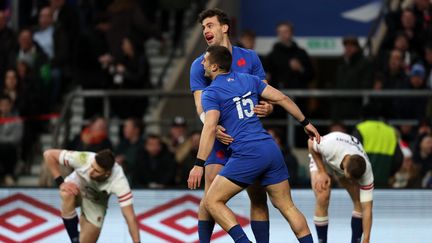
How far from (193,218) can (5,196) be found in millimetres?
2153

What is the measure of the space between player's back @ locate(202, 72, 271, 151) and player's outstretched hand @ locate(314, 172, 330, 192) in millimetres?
1983

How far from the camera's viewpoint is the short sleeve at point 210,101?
1330cm

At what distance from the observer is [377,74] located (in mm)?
19984

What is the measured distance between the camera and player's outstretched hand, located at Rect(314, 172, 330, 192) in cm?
1541

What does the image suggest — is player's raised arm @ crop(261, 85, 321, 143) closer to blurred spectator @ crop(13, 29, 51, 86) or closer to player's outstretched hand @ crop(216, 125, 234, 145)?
player's outstretched hand @ crop(216, 125, 234, 145)

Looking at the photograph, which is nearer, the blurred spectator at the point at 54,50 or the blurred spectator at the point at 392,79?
the blurred spectator at the point at 392,79

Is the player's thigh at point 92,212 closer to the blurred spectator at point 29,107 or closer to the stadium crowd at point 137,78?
the stadium crowd at point 137,78

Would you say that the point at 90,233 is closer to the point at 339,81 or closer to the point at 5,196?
the point at 5,196

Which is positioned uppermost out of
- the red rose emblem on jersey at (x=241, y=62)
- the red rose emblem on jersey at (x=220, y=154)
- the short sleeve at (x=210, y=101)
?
the red rose emblem on jersey at (x=241, y=62)

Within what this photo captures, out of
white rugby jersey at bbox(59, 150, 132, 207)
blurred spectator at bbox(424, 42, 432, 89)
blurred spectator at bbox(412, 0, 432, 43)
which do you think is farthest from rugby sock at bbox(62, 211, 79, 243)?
blurred spectator at bbox(412, 0, 432, 43)

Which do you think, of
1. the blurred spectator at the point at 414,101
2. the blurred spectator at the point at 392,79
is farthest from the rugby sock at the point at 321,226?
the blurred spectator at the point at 414,101

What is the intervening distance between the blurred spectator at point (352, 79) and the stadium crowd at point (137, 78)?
13 mm

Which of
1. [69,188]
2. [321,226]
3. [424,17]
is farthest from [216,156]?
[424,17]

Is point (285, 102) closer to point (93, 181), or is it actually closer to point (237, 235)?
point (237, 235)
